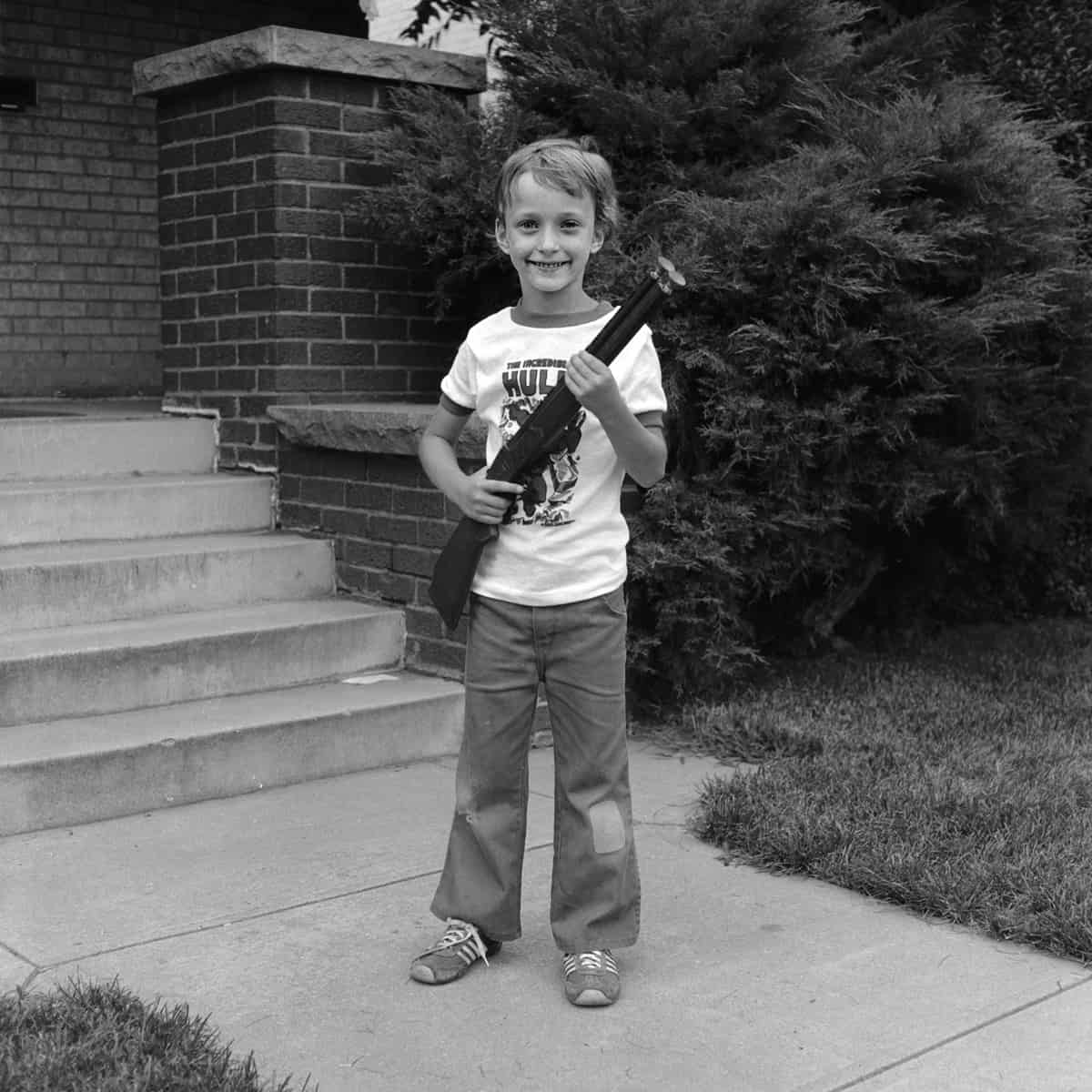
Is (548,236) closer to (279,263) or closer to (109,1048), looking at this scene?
(109,1048)

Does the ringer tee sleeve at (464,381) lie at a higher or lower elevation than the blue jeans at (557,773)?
higher

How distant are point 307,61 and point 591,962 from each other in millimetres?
3812

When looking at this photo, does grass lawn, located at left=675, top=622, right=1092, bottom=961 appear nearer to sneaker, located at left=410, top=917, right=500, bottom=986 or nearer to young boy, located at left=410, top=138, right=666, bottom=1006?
young boy, located at left=410, top=138, right=666, bottom=1006

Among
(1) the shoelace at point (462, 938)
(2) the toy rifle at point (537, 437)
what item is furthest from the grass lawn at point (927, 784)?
(2) the toy rifle at point (537, 437)

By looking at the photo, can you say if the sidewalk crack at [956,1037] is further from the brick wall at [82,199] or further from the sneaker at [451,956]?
the brick wall at [82,199]

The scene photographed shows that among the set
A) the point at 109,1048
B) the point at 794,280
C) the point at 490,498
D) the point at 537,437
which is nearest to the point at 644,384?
the point at 537,437

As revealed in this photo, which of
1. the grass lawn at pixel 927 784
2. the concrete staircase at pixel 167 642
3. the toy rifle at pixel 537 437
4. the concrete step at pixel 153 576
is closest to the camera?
the toy rifle at pixel 537 437

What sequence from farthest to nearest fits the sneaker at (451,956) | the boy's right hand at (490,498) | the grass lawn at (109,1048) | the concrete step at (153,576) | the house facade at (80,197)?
1. the house facade at (80,197)
2. the concrete step at (153,576)
3. the sneaker at (451,956)
4. the boy's right hand at (490,498)
5. the grass lawn at (109,1048)

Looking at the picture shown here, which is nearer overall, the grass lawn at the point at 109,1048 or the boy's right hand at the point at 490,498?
the grass lawn at the point at 109,1048

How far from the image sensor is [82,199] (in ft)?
29.3

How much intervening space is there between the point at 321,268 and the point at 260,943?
3.11 metres

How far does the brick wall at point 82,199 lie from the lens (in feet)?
28.5

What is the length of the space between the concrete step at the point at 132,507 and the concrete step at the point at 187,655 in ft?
1.58

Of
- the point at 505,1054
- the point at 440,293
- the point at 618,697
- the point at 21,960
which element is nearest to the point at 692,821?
the point at 618,697
